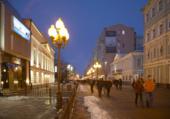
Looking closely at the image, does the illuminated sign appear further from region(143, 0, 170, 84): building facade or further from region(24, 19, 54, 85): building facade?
region(143, 0, 170, 84): building facade

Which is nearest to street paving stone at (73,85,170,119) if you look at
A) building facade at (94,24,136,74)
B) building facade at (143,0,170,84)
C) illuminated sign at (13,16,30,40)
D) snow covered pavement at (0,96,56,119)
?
snow covered pavement at (0,96,56,119)

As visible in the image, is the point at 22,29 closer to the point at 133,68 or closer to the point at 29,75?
the point at 29,75

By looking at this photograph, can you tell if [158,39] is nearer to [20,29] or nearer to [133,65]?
[20,29]

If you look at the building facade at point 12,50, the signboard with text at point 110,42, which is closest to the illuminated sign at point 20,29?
the building facade at point 12,50

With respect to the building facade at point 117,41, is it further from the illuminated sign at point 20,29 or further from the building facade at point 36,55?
the illuminated sign at point 20,29

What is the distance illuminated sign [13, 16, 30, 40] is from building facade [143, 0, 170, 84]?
69.9ft

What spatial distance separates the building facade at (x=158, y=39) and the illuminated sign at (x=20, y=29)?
839 inches

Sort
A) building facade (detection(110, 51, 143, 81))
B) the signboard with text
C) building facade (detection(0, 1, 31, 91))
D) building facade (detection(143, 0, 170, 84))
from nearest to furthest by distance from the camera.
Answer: building facade (detection(0, 1, 31, 91))
building facade (detection(143, 0, 170, 84))
building facade (detection(110, 51, 143, 81))
the signboard with text

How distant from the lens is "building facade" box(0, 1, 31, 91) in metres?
35.3

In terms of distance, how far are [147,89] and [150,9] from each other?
1918 inches

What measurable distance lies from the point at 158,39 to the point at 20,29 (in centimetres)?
2663

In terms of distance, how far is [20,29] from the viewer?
142 feet

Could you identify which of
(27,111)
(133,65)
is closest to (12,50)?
(27,111)

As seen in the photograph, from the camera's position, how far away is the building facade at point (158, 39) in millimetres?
55450
